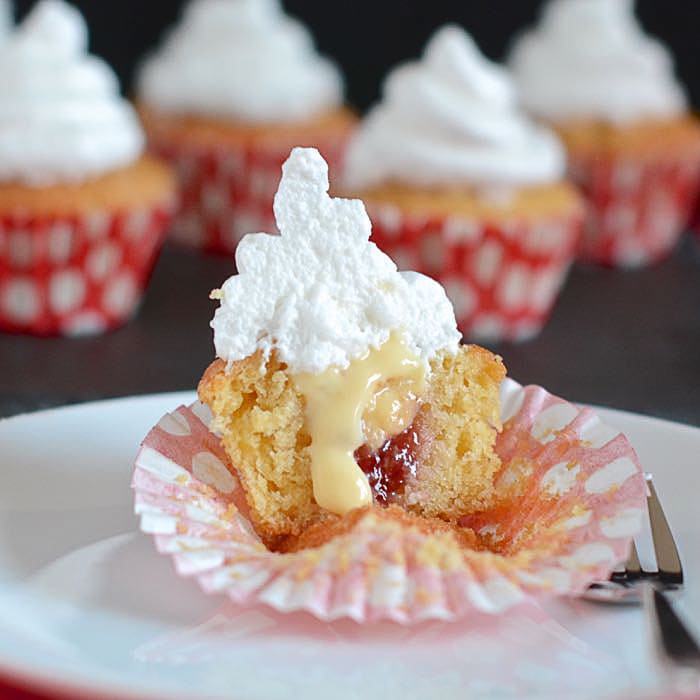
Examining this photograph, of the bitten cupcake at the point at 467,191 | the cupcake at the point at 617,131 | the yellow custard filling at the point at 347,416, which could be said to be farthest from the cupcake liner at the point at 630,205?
the yellow custard filling at the point at 347,416

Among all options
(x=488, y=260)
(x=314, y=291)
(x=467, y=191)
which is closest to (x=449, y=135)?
(x=467, y=191)

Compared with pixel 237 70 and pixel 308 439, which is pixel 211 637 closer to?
pixel 308 439

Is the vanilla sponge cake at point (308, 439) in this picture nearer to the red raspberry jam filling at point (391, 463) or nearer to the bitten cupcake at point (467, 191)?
the red raspberry jam filling at point (391, 463)

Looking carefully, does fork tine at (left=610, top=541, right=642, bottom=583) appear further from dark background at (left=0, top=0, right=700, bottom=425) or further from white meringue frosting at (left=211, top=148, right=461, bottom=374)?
dark background at (left=0, top=0, right=700, bottom=425)

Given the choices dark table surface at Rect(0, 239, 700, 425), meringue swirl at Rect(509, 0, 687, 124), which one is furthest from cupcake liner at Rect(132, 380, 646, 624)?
meringue swirl at Rect(509, 0, 687, 124)

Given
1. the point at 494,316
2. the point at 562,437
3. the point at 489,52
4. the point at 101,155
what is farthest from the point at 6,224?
the point at 489,52
